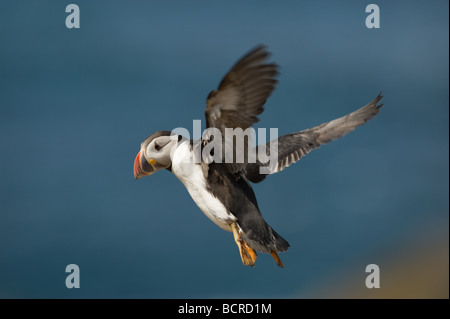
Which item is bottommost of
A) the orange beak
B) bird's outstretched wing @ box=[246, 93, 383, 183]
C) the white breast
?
the white breast

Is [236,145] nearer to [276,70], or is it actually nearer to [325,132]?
[276,70]

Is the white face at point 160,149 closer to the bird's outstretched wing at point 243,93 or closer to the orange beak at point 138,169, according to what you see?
the orange beak at point 138,169

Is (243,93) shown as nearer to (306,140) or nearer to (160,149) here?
(160,149)

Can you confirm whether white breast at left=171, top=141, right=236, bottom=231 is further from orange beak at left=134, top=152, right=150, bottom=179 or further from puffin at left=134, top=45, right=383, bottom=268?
orange beak at left=134, top=152, right=150, bottom=179

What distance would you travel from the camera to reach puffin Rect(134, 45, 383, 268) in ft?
7.63

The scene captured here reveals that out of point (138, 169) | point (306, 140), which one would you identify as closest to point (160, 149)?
point (138, 169)

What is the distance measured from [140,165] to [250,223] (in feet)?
1.82

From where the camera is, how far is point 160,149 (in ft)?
9.21

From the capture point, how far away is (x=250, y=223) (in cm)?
276

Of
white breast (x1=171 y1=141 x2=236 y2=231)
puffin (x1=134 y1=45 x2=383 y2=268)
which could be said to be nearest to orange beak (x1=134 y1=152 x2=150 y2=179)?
puffin (x1=134 y1=45 x2=383 y2=268)

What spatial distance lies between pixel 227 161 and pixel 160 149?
1.10 ft

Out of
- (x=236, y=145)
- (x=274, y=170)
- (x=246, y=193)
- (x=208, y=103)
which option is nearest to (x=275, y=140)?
(x=274, y=170)

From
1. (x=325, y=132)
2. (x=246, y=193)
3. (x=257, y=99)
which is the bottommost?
(x=246, y=193)

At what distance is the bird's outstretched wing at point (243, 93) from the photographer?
7.30 ft
